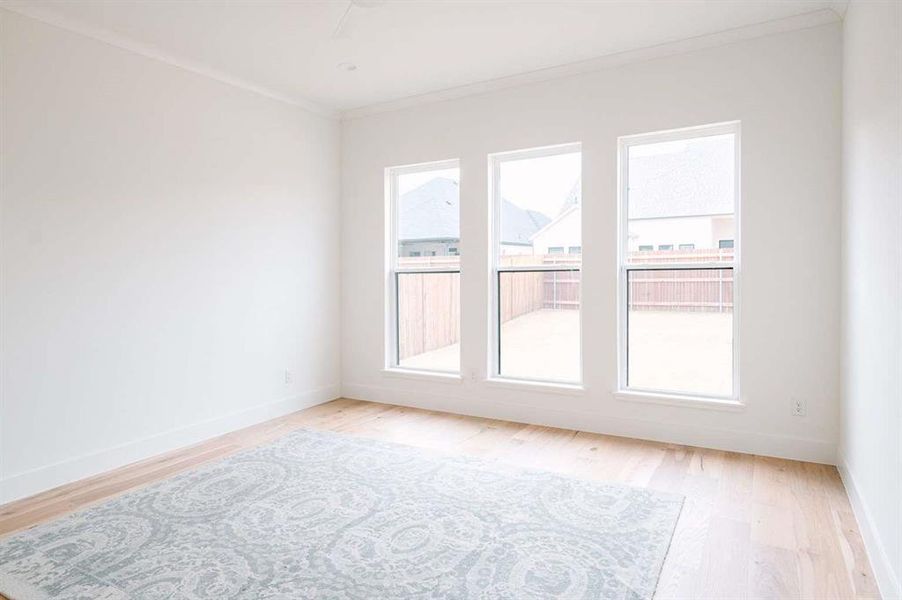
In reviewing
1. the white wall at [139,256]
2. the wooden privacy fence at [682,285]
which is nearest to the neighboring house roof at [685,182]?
the wooden privacy fence at [682,285]

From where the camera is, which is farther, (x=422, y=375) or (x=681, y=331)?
(x=422, y=375)

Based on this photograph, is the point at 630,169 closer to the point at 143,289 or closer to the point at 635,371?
the point at 635,371

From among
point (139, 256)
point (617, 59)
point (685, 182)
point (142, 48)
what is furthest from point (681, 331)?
point (142, 48)

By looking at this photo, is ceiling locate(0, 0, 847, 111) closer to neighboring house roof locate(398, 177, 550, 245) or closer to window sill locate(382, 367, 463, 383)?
neighboring house roof locate(398, 177, 550, 245)

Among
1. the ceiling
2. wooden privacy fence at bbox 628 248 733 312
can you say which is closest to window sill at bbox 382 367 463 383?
wooden privacy fence at bbox 628 248 733 312

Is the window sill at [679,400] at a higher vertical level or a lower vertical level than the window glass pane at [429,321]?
lower

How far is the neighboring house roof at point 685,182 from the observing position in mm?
3703

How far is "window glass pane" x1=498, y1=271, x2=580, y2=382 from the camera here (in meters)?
4.29

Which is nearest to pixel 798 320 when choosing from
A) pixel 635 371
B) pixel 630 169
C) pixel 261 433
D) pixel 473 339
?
pixel 635 371

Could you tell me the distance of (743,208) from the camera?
3.55 meters

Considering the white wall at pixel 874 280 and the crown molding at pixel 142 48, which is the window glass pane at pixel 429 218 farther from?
the white wall at pixel 874 280

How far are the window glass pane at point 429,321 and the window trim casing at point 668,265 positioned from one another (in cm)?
143

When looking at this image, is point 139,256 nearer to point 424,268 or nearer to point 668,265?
point 424,268

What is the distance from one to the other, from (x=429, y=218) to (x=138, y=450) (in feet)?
9.60
